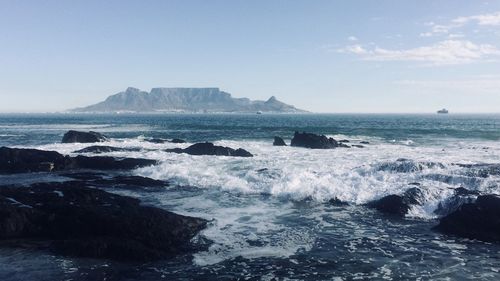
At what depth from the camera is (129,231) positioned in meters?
15.9

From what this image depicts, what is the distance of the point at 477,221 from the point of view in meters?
17.4

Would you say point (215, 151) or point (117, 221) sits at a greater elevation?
point (215, 151)

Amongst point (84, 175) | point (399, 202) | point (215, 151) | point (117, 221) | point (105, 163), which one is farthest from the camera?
point (215, 151)

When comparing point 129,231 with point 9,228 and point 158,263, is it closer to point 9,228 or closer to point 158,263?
point 158,263

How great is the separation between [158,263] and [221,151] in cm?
2788

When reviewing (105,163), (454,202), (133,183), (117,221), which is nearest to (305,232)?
(117,221)

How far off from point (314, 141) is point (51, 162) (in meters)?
29.2

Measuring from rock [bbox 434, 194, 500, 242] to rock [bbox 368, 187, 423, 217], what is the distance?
92.9 inches

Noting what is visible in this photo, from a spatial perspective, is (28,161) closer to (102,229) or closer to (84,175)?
(84,175)

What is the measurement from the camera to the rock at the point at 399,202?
67.1ft

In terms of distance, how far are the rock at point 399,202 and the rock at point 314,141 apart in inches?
1112

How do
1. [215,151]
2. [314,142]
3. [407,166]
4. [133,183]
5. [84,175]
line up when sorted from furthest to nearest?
[314,142]
[215,151]
[84,175]
[407,166]
[133,183]

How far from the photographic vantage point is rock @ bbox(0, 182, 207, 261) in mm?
14477

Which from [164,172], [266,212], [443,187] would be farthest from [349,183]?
[164,172]
